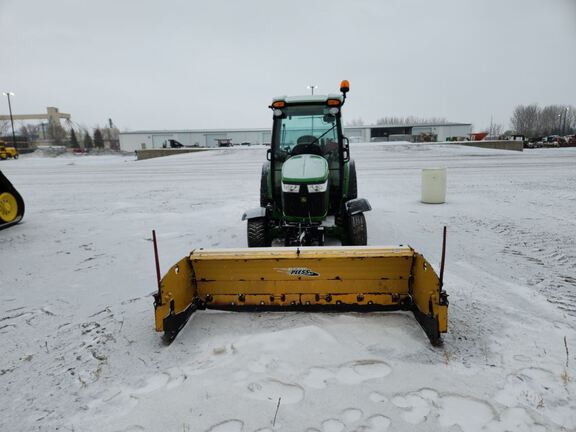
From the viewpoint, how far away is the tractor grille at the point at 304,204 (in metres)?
5.17

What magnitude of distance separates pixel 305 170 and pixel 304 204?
48 centimetres

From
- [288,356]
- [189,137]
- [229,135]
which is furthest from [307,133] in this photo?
[189,137]

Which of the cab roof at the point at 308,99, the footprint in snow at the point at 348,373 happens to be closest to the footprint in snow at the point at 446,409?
the footprint in snow at the point at 348,373

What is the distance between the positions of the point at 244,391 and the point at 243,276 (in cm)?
132

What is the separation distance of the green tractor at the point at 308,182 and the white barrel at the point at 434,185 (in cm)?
425

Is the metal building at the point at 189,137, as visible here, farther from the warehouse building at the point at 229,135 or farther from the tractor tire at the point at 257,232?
the tractor tire at the point at 257,232

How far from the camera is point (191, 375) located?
118 inches

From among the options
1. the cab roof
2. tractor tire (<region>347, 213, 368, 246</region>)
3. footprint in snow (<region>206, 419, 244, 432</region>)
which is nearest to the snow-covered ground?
footprint in snow (<region>206, 419, 244, 432</region>)

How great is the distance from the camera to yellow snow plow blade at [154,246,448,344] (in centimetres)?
374

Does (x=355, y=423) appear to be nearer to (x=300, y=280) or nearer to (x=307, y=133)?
(x=300, y=280)

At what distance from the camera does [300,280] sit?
3846 mm

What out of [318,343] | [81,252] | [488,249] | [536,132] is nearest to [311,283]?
[318,343]

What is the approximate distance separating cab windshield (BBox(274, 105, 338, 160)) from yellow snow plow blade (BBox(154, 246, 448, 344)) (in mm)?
2493

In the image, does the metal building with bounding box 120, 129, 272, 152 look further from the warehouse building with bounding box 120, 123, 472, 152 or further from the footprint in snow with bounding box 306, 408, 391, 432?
the footprint in snow with bounding box 306, 408, 391, 432
